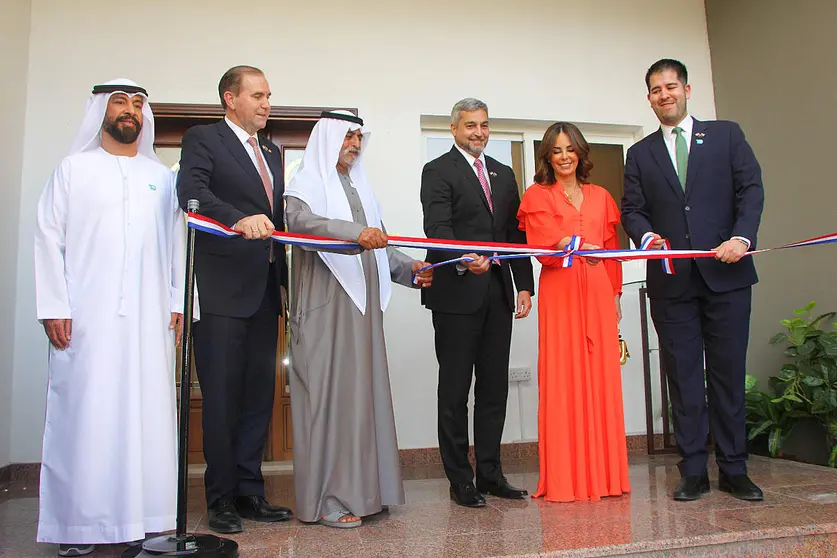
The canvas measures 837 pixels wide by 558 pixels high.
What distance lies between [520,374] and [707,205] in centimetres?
213

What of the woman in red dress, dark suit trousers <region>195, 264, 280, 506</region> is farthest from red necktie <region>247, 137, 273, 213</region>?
the woman in red dress

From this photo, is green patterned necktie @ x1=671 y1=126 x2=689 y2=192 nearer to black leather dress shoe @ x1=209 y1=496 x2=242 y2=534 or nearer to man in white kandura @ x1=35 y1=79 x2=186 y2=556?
man in white kandura @ x1=35 y1=79 x2=186 y2=556

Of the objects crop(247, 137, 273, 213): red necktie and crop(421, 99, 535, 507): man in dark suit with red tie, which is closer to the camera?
crop(247, 137, 273, 213): red necktie

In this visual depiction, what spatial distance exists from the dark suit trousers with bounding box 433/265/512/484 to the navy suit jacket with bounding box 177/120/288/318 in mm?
920

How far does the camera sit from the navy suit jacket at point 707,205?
3.18m

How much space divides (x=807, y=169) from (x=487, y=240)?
8.39 ft

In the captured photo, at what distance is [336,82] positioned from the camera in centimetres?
493

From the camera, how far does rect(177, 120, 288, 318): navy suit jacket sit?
2969mm

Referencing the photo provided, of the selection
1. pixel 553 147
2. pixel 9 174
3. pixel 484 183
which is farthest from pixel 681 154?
pixel 9 174

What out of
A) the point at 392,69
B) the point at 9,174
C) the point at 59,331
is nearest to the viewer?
the point at 59,331

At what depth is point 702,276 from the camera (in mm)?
3182

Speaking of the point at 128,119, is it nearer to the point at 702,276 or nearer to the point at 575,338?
the point at 575,338

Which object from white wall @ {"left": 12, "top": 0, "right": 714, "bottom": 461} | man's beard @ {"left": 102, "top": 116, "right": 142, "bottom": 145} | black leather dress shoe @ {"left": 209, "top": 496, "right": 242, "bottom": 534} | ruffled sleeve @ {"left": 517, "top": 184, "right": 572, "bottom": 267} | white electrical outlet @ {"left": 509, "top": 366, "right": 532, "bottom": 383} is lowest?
black leather dress shoe @ {"left": 209, "top": 496, "right": 242, "bottom": 534}

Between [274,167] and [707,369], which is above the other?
[274,167]
